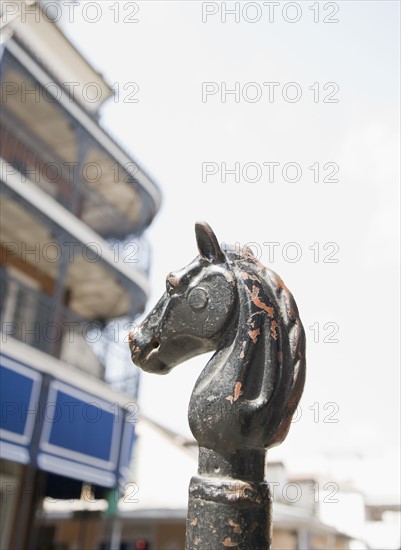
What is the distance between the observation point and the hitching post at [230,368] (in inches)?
57.7

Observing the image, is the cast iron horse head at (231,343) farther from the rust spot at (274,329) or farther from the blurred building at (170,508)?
the blurred building at (170,508)

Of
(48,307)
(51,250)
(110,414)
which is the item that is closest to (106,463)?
(110,414)

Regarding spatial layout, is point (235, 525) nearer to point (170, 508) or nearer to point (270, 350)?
point (270, 350)

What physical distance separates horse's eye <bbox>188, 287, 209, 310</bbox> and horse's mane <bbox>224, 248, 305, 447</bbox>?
0.10 m

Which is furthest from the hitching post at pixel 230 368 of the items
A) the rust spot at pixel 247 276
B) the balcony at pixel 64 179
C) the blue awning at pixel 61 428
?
the balcony at pixel 64 179

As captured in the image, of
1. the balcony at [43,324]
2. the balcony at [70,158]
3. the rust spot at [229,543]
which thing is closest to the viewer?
the rust spot at [229,543]

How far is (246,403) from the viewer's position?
60.6 inches

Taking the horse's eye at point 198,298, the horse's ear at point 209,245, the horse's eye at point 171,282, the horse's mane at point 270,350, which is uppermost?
the horse's ear at point 209,245

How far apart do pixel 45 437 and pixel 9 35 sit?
21.4 feet

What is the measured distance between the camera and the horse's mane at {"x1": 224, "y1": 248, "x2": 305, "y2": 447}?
5.16 feet

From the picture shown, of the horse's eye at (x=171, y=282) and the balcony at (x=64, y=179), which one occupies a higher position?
the balcony at (x=64, y=179)

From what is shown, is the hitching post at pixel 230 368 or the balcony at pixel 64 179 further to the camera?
the balcony at pixel 64 179

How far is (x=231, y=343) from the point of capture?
1.65 m

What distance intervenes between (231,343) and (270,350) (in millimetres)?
118
